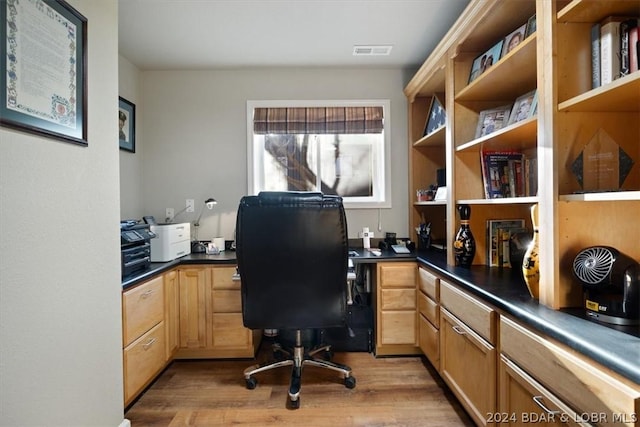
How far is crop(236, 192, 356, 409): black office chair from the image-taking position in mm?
1620

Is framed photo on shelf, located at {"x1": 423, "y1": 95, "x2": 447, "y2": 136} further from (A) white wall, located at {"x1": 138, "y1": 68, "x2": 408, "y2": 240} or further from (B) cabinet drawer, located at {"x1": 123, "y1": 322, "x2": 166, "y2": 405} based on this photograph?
(B) cabinet drawer, located at {"x1": 123, "y1": 322, "x2": 166, "y2": 405}

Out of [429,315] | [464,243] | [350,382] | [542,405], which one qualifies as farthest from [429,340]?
[542,405]

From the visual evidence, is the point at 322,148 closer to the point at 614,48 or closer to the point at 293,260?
the point at 293,260

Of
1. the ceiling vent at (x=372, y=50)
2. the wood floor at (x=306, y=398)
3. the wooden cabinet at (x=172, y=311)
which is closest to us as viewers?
the wood floor at (x=306, y=398)

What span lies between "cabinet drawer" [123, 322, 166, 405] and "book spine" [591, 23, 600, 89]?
241cm

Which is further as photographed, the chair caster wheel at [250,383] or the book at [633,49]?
the chair caster wheel at [250,383]

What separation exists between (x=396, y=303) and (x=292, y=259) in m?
0.99

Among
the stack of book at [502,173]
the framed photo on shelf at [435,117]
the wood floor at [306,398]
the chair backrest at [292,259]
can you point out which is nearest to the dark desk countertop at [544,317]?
the stack of book at [502,173]

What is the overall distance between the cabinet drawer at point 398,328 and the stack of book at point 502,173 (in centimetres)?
103

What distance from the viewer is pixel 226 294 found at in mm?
2215

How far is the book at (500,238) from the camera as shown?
1.83m

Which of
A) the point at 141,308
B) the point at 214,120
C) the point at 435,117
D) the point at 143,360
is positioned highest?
the point at 214,120

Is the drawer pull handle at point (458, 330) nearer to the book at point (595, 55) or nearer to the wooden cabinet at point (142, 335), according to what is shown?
the book at point (595, 55)

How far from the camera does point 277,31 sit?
2.15 m
